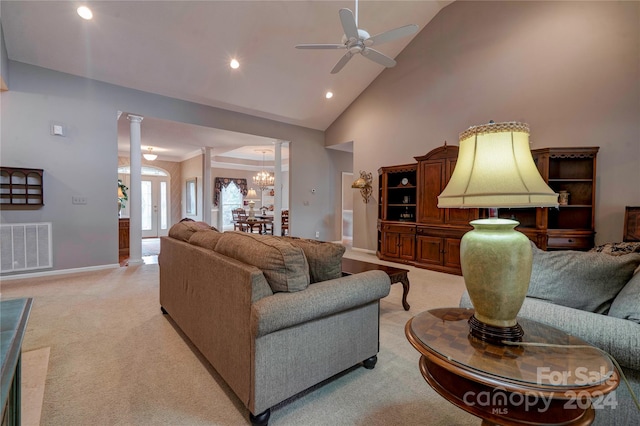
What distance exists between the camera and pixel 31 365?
1.95 m

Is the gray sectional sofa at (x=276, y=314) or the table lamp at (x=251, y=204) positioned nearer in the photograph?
the gray sectional sofa at (x=276, y=314)

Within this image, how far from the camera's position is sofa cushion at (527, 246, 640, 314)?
1452mm

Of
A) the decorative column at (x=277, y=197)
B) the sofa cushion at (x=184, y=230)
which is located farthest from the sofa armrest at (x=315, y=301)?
the decorative column at (x=277, y=197)

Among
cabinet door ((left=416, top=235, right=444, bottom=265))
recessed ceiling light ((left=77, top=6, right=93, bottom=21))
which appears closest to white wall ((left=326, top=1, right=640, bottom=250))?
cabinet door ((left=416, top=235, right=444, bottom=265))

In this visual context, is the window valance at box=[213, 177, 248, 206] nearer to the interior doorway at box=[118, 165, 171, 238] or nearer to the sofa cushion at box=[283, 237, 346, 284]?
the interior doorway at box=[118, 165, 171, 238]

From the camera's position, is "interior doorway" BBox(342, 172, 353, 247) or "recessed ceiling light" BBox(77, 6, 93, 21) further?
"interior doorway" BBox(342, 172, 353, 247)

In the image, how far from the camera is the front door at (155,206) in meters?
9.20

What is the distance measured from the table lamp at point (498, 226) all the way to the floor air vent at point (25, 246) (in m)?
5.50

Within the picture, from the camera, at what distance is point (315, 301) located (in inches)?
59.9

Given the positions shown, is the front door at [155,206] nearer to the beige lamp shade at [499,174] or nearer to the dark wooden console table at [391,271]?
the dark wooden console table at [391,271]

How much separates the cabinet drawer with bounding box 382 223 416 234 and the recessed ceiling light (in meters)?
5.49

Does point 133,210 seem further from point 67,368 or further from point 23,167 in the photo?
point 67,368

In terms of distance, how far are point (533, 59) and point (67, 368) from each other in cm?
644

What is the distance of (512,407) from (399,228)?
4699 mm
